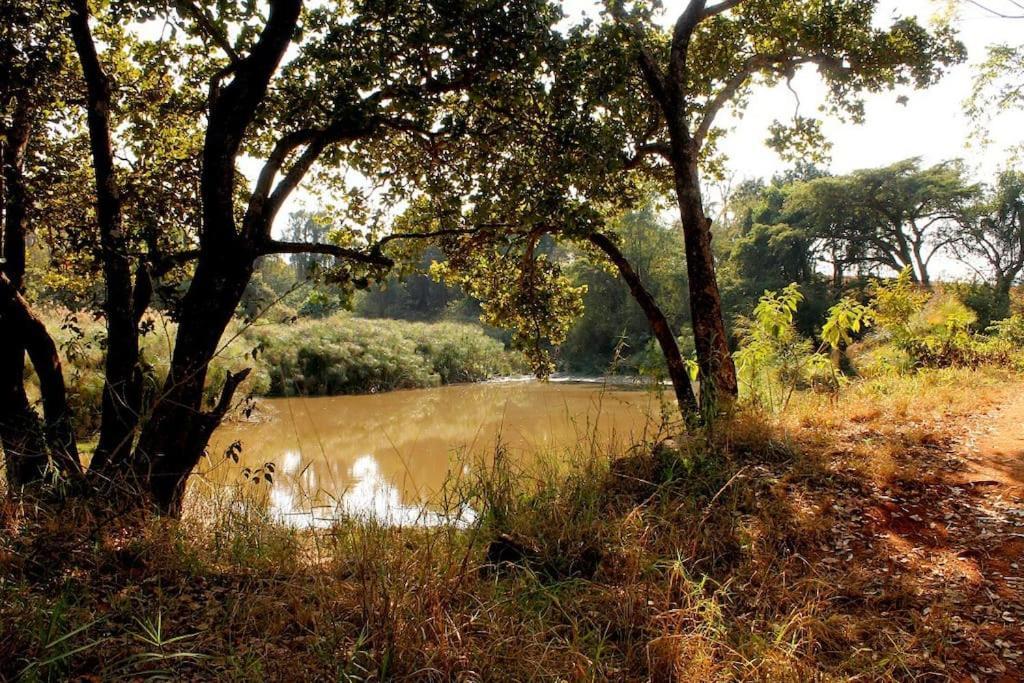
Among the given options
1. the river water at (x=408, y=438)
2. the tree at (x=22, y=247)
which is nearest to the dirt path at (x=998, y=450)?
the river water at (x=408, y=438)

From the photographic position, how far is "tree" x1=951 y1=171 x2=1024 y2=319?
2455cm

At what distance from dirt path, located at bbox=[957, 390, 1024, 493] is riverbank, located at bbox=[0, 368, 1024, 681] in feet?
0.25

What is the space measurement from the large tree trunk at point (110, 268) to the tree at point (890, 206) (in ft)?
94.0

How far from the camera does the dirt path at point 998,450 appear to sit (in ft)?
13.3

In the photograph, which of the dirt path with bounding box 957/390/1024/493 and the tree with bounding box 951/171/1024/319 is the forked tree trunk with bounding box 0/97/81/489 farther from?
the tree with bounding box 951/171/1024/319

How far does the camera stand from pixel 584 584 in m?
3.04

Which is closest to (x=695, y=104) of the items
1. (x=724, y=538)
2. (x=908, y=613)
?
(x=724, y=538)

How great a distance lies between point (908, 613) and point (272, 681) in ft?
8.97

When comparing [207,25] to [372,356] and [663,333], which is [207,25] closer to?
[663,333]

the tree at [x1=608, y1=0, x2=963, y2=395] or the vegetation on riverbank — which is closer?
the tree at [x1=608, y1=0, x2=963, y2=395]

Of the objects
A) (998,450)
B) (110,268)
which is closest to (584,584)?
(998,450)

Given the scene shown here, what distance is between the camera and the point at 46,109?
17.3ft

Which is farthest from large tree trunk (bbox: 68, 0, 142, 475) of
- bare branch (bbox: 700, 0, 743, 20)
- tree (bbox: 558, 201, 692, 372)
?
tree (bbox: 558, 201, 692, 372)

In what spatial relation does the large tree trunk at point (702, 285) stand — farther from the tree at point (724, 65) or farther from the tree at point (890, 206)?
the tree at point (890, 206)
